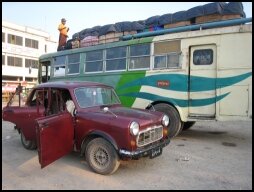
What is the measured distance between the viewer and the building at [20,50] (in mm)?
42844

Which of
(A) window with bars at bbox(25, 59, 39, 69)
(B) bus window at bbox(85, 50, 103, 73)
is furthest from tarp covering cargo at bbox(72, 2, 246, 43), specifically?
(A) window with bars at bbox(25, 59, 39, 69)

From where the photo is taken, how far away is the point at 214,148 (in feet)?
24.3

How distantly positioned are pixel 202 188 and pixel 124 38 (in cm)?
635

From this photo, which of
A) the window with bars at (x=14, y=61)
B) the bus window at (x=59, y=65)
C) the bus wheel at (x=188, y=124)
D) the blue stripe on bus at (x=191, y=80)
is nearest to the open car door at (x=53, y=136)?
the blue stripe on bus at (x=191, y=80)

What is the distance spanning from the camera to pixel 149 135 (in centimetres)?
544

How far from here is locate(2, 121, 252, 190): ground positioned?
16.0 feet

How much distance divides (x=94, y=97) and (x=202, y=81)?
319 centimetres

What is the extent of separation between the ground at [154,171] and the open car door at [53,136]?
0.45 metres

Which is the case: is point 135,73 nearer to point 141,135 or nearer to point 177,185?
point 141,135

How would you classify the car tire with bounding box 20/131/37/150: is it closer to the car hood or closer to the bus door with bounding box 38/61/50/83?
the car hood

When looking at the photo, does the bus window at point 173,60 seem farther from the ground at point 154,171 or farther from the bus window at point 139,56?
the ground at point 154,171

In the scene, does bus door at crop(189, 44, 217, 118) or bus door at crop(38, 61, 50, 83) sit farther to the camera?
bus door at crop(38, 61, 50, 83)

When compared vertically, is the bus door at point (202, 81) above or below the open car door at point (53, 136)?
above

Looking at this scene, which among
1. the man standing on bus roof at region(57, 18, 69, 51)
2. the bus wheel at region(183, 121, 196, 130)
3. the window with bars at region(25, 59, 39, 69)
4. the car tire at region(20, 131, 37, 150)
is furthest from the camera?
the window with bars at region(25, 59, 39, 69)
